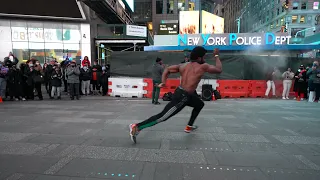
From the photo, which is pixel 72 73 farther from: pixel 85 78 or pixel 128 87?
pixel 128 87

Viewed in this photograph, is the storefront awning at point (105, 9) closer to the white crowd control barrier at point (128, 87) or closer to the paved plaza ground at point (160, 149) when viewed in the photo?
the white crowd control barrier at point (128, 87)

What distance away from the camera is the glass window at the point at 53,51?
19.6 meters

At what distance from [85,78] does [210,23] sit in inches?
1390

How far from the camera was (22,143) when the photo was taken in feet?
13.2

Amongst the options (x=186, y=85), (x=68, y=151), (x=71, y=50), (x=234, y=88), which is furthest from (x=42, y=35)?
(x=186, y=85)

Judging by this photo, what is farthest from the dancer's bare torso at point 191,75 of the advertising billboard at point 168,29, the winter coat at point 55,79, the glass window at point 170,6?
the glass window at point 170,6

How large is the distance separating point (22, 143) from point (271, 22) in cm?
7681

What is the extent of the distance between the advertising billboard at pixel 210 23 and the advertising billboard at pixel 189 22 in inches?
41.8

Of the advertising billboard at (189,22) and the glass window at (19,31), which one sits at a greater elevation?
the advertising billboard at (189,22)

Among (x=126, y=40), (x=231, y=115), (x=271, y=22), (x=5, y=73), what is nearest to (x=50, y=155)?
(x=231, y=115)

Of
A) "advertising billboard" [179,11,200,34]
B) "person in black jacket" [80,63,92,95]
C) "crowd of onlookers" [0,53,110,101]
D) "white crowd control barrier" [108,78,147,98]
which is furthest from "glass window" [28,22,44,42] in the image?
"advertising billboard" [179,11,200,34]

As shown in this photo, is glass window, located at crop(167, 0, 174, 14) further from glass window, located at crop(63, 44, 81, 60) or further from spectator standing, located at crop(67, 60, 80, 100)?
spectator standing, located at crop(67, 60, 80, 100)

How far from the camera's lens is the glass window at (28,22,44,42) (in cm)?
1907

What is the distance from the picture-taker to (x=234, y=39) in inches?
887
